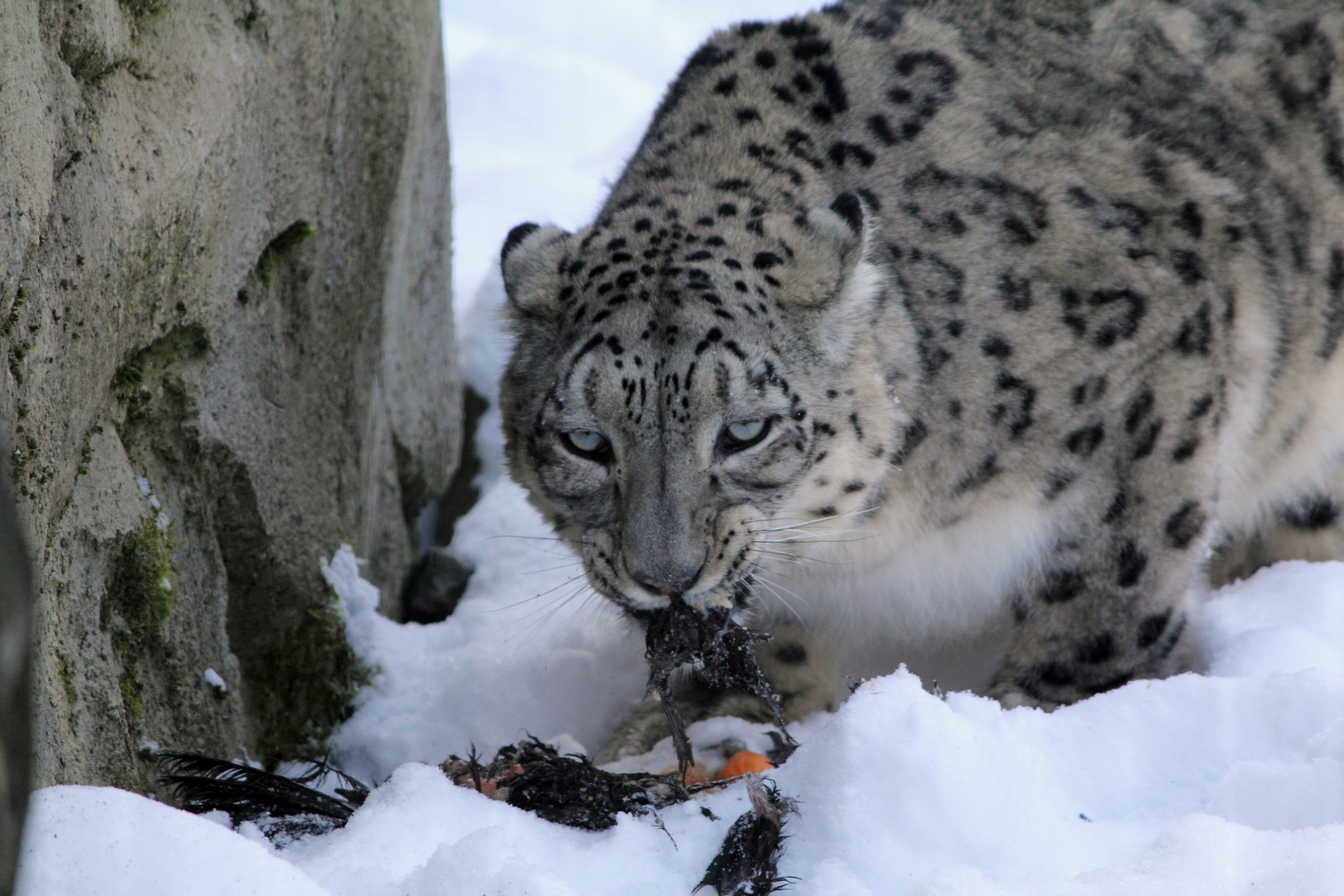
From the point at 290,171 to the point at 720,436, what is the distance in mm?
1559

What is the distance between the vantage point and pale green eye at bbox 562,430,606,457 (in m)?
3.27

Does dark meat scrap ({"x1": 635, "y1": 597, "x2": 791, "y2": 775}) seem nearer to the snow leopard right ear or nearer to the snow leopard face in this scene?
the snow leopard face

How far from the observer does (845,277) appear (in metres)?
3.41

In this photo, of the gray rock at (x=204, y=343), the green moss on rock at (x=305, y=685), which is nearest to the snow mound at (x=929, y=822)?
the gray rock at (x=204, y=343)

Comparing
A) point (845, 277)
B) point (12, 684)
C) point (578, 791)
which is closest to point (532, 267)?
point (845, 277)

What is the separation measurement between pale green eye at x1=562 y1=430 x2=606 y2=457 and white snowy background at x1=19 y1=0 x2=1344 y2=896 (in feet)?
2.93

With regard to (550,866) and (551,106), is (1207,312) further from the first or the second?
(551,106)

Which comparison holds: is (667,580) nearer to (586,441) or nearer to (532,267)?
(586,441)

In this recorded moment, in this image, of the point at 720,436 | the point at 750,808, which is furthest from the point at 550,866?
the point at 720,436

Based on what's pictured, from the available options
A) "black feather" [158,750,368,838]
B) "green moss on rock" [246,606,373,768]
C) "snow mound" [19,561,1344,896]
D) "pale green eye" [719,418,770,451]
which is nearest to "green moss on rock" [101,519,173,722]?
"black feather" [158,750,368,838]

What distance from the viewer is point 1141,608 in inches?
154

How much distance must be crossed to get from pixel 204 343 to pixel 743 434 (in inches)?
57.2

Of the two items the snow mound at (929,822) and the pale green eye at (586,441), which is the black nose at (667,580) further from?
the snow mound at (929,822)

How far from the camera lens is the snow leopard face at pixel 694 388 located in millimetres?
3148
